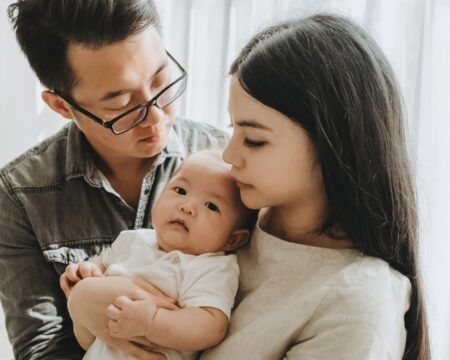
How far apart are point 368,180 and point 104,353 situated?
2.11 feet

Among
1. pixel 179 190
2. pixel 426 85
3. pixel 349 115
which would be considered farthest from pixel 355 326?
pixel 426 85

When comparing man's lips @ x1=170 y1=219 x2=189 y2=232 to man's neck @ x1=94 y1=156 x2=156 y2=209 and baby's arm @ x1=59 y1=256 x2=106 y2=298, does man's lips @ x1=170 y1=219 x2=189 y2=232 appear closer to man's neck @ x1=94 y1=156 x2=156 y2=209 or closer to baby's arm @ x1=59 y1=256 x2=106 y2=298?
baby's arm @ x1=59 y1=256 x2=106 y2=298

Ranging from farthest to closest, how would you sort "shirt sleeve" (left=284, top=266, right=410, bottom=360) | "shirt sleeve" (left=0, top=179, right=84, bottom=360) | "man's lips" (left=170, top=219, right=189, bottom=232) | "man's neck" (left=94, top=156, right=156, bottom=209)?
"man's neck" (left=94, top=156, right=156, bottom=209), "shirt sleeve" (left=0, top=179, right=84, bottom=360), "man's lips" (left=170, top=219, right=189, bottom=232), "shirt sleeve" (left=284, top=266, right=410, bottom=360)

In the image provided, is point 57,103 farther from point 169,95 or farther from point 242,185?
point 242,185

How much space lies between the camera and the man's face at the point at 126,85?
4.88ft

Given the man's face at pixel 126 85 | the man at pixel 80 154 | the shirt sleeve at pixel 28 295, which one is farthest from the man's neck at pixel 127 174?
the shirt sleeve at pixel 28 295

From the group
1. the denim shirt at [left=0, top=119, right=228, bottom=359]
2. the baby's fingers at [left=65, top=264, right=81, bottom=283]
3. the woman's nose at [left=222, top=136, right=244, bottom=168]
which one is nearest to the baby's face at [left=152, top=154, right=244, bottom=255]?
the woman's nose at [left=222, top=136, right=244, bottom=168]

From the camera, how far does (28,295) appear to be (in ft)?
5.32

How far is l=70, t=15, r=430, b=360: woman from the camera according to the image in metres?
1.17

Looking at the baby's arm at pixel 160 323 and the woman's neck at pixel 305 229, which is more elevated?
the woman's neck at pixel 305 229

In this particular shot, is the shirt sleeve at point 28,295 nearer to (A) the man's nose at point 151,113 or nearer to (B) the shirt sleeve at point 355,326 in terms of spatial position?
(A) the man's nose at point 151,113

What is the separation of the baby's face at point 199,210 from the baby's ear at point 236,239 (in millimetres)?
19

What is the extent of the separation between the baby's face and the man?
224 millimetres

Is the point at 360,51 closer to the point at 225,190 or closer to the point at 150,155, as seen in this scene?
the point at 225,190
